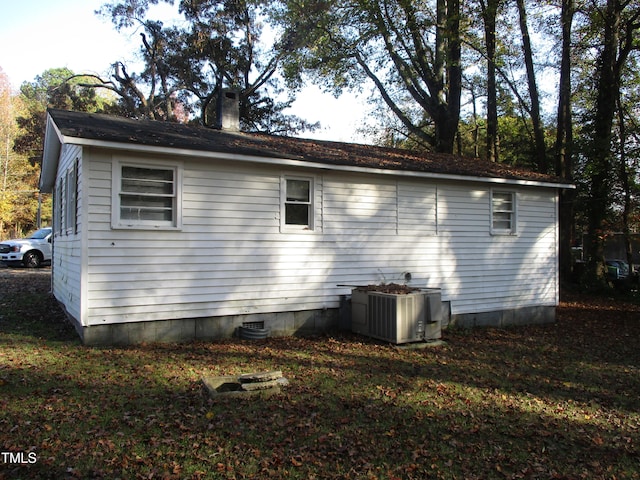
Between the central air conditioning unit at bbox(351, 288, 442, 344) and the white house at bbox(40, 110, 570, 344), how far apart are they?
2.64 ft

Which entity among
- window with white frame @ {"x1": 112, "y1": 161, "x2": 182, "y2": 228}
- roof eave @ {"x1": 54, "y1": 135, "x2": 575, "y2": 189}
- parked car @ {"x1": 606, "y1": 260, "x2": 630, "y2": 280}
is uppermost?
roof eave @ {"x1": 54, "y1": 135, "x2": 575, "y2": 189}

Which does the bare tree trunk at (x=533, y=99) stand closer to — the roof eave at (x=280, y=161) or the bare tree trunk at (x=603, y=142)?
the bare tree trunk at (x=603, y=142)

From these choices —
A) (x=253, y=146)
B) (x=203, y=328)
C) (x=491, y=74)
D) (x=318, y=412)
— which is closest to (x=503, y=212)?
(x=253, y=146)

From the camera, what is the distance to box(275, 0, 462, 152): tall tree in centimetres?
1962

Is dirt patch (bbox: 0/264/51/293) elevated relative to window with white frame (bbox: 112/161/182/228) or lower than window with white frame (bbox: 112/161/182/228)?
lower

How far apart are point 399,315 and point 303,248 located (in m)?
2.18

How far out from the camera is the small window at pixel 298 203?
366 inches

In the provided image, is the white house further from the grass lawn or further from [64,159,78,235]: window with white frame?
the grass lawn

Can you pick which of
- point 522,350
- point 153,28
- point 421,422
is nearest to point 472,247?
point 522,350

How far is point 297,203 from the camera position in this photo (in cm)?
936

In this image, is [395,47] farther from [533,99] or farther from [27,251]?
[27,251]

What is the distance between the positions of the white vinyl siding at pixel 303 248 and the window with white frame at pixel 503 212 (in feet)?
0.56

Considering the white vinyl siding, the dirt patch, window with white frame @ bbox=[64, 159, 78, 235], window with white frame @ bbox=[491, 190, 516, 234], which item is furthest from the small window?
the dirt patch

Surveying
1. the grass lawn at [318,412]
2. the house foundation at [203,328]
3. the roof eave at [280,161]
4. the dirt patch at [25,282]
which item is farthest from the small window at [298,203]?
the dirt patch at [25,282]
